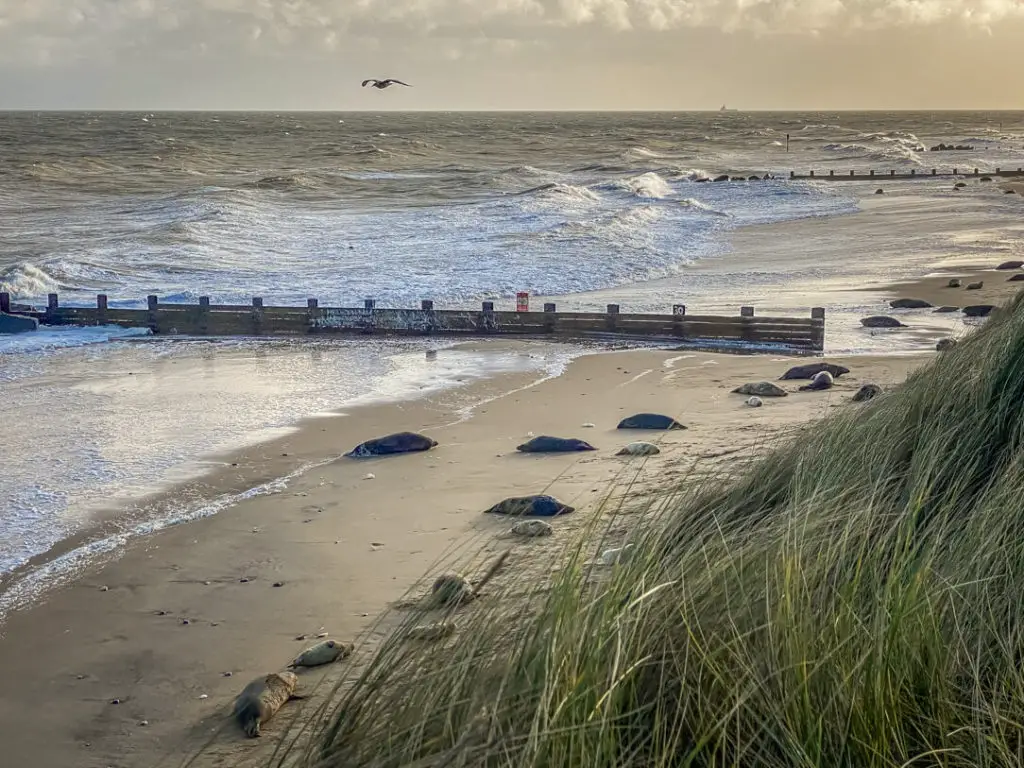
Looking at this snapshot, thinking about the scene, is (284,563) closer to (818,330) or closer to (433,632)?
(433,632)

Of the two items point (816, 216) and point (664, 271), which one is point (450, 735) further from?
point (816, 216)

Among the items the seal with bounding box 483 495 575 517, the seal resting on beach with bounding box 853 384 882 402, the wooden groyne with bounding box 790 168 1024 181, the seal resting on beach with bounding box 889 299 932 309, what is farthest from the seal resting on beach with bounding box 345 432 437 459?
the wooden groyne with bounding box 790 168 1024 181

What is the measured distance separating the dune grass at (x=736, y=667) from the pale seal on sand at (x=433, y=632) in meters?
0.06

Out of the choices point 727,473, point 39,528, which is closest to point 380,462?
point 39,528

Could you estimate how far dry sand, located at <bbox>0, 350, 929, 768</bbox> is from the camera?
6.21 metres

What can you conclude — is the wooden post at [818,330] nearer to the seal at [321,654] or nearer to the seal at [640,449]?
the seal at [640,449]

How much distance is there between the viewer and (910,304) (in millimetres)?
20375

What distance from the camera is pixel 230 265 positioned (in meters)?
29.3

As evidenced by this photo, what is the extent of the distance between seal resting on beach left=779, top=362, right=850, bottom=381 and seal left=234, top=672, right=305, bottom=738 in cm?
970

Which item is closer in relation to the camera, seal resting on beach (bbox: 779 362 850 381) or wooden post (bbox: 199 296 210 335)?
seal resting on beach (bbox: 779 362 850 381)

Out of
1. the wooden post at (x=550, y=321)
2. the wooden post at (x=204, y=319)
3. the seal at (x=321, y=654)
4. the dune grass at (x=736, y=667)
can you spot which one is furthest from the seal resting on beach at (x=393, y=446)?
the wooden post at (x=204, y=319)

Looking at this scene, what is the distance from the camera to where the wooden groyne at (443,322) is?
57.9 feet

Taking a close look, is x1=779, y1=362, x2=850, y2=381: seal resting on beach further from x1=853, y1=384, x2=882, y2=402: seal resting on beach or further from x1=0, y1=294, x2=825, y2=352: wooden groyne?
x1=0, y1=294, x2=825, y2=352: wooden groyne

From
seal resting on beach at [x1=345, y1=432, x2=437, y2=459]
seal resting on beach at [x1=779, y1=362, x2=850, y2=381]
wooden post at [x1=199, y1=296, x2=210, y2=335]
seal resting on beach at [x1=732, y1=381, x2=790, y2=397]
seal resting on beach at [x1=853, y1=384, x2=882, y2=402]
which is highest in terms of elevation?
wooden post at [x1=199, y1=296, x2=210, y2=335]
